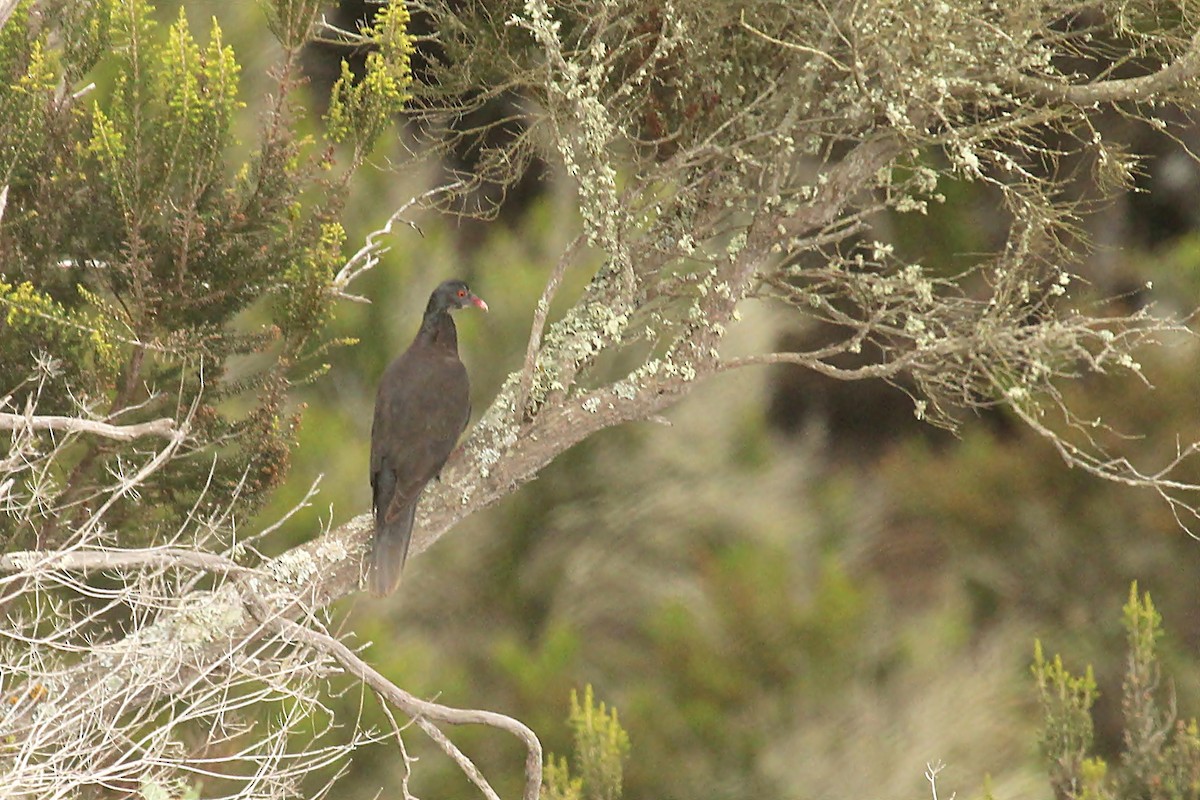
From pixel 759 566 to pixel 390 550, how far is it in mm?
4299

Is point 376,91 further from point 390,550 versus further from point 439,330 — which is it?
point 390,550

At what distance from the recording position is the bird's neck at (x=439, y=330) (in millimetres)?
4906

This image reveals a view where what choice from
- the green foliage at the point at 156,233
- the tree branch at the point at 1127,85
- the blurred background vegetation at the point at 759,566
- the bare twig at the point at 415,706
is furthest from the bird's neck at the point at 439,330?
the blurred background vegetation at the point at 759,566

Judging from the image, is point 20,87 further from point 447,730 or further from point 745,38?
point 447,730

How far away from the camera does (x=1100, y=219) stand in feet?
30.7

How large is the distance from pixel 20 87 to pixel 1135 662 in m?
4.73

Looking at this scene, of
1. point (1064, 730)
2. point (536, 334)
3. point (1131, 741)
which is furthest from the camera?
point (1131, 741)

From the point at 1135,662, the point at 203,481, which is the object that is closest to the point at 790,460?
the point at 1135,662

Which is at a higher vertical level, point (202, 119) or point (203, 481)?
point (202, 119)

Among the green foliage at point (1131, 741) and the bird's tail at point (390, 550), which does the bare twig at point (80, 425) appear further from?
the green foliage at point (1131, 741)

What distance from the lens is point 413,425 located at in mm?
4477

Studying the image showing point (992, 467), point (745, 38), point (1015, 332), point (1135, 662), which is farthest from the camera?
point (992, 467)

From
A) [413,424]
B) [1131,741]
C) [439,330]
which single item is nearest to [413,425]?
[413,424]

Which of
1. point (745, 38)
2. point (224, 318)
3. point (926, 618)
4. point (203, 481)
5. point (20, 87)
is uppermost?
point (20, 87)
